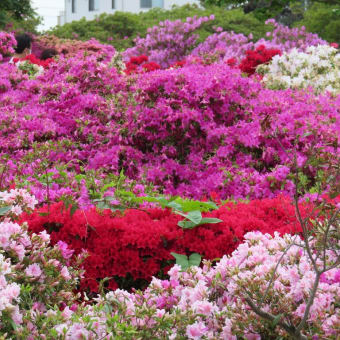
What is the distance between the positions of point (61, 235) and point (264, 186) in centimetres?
245

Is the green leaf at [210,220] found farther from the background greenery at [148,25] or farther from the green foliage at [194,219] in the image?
the background greenery at [148,25]

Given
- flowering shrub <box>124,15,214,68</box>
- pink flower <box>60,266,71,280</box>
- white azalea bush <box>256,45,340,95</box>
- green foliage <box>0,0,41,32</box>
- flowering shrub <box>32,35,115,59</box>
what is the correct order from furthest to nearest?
1. green foliage <box>0,0,41,32</box>
2. flowering shrub <box>124,15,214,68</box>
3. flowering shrub <box>32,35,115,59</box>
4. white azalea bush <box>256,45,340,95</box>
5. pink flower <box>60,266,71,280</box>

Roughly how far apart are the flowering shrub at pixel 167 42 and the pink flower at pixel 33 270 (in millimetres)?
15099

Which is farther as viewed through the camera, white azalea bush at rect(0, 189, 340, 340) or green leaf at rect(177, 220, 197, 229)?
green leaf at rect(177, 220, 197, 229)

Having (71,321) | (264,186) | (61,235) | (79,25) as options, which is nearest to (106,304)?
(71,321)

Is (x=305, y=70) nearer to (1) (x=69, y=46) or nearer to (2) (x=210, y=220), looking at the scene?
(2) (x=210, y=220)

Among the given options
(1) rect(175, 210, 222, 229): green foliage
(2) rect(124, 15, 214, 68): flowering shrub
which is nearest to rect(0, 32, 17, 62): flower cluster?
(2) rect(124, 15, 214, 68): flowering shrub

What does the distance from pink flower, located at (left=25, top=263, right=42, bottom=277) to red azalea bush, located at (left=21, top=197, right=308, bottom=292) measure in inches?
27.6

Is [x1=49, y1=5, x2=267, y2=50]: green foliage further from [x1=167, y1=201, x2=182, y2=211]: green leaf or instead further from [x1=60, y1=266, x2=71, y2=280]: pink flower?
[x1=60, y1=266, x2=71, y2=280]: pink flower

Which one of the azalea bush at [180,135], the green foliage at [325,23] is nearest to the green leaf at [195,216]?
the azalea bush at [180,135]

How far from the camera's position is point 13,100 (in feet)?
26.1

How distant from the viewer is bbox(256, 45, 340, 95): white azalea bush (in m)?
9.59

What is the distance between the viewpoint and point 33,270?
2891mm

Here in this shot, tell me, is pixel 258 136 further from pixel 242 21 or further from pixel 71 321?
pixel 242 21
